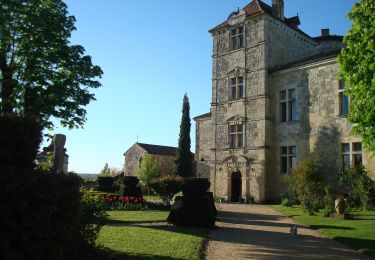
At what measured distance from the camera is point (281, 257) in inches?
346

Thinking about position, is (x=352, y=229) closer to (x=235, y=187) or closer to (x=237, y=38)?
(x=235, y=187)

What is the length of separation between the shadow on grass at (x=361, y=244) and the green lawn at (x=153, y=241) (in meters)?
3.90

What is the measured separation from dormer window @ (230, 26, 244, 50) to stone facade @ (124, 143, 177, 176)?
21.9 m

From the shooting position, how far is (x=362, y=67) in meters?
11.9

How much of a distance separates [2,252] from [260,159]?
2440cm

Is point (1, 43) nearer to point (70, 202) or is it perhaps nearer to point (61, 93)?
point (61, 93)

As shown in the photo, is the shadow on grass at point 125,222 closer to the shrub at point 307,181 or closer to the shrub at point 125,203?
the shrub at point 125,203

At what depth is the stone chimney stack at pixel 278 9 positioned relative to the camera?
31266 millimetres


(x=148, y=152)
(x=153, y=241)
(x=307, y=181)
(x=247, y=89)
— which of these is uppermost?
(x=247, y=89)

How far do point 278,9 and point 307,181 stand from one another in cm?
1508

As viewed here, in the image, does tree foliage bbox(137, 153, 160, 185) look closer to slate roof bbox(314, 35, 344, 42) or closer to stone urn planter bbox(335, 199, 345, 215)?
slate roof bbox(314, 35, 344, 42)

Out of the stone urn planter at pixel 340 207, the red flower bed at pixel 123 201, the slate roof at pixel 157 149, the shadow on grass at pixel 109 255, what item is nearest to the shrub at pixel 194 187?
the shadow on grass at pixel 109 255

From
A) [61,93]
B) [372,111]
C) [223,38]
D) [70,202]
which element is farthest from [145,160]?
[70,202]

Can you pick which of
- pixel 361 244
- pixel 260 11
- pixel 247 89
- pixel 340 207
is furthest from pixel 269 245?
pixel 260 11
